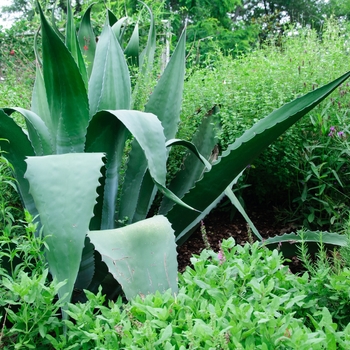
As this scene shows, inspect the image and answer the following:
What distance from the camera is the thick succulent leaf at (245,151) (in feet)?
5.12

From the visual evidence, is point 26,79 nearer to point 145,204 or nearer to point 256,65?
point 256,65

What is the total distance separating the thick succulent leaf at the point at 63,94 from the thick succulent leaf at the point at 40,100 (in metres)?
0.25

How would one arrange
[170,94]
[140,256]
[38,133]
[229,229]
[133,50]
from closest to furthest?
[140,256] → [38,133] → [170,94] → [229,229] → [133,50]

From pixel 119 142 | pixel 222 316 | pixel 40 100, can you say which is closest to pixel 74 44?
pixel 40 100

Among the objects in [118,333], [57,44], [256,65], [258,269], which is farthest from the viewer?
[256,65]

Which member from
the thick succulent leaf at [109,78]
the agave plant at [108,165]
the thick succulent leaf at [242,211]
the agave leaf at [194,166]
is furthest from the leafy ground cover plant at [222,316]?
the thick succulent leaf at [109,78]

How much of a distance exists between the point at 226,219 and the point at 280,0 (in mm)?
23931

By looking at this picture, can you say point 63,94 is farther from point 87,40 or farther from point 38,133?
point 87,40

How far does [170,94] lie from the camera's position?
196 centimetres

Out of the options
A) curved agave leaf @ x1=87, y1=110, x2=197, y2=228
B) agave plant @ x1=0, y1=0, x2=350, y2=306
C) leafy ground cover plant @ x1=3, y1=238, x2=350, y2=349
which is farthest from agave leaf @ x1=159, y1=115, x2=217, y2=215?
leafy ground cover plant @ x1=3, y1=238, x2=350, y2=349

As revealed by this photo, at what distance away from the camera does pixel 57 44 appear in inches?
61.2

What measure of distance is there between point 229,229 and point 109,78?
46.2 inches

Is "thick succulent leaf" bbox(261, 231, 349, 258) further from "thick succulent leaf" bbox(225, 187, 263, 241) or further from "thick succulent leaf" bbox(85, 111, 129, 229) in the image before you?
"thick succulent leaf" bbox(85, 111, 129, 229)

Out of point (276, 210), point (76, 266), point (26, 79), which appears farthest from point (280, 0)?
point (76, 266)
